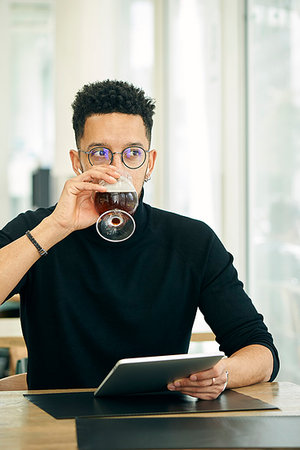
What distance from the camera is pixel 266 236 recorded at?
3391mm

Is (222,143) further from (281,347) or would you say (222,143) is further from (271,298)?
(281,347)

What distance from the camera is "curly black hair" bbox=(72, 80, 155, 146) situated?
1.90 metres

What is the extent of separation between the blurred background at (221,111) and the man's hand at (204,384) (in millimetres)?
1535

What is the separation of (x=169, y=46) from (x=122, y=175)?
4.02 m

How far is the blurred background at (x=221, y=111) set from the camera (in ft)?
10.3

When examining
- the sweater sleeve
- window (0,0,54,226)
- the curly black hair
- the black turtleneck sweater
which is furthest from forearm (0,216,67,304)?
window (0,0,54,226)

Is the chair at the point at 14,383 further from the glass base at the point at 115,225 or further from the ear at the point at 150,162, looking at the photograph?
the ear at the point at 150,162

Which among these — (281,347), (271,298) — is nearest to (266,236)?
(271,298)

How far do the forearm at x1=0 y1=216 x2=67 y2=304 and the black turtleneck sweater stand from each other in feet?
0.40

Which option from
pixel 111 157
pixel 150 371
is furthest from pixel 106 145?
pixel 150 371

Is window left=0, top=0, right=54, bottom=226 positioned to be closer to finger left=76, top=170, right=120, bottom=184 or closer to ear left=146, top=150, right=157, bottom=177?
ear left=146, top=150, right=157, bottom=177

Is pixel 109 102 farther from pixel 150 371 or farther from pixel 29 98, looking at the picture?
pixel 29 98

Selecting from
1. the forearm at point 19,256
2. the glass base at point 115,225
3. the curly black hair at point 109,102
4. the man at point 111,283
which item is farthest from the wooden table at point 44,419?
the curly black hair at point 109,102

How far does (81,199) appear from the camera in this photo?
1.84 m
